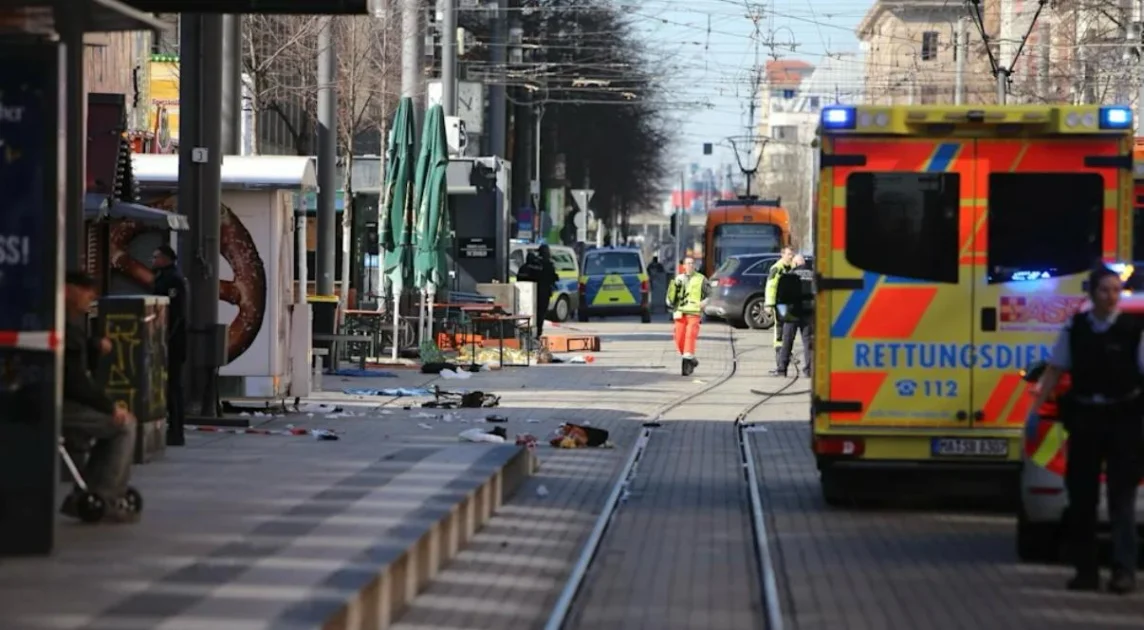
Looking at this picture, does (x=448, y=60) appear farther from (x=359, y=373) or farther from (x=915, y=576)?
(x=915, y=576)

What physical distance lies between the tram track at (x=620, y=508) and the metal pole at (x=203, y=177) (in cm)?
395

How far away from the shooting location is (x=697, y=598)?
10445mm

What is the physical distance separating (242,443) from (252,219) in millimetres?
3760

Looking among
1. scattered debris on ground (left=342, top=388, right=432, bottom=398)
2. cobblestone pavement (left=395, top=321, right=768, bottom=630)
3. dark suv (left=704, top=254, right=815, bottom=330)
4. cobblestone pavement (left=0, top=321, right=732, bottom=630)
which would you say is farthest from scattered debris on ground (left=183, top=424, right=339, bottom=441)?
dark suv (left=704, top=254, right=815, bottom=330)

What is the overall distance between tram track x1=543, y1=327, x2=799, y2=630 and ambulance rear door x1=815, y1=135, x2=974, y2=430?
1174mm

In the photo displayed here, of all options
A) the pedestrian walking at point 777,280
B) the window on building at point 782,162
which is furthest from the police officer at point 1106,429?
the window on building at point 782,162

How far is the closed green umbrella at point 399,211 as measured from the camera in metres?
29.3

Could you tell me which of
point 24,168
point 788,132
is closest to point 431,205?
point 24,168

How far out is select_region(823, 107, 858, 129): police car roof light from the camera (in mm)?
13891

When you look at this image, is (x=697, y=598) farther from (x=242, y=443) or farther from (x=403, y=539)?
(x=242, y=443)

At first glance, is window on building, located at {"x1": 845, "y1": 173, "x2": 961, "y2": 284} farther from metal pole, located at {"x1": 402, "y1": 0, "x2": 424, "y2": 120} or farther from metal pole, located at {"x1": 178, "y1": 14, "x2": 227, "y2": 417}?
metal pole, located at {"x1": 402, "y1": 0, "x2": 424, "y2": 120}

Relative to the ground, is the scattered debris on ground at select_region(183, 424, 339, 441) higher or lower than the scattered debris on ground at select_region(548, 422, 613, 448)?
higher

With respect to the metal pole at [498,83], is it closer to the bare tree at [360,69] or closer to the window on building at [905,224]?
the bare tree at [360,69]

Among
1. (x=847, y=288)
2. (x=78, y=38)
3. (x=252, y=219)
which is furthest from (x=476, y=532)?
(x=252, y=219)
